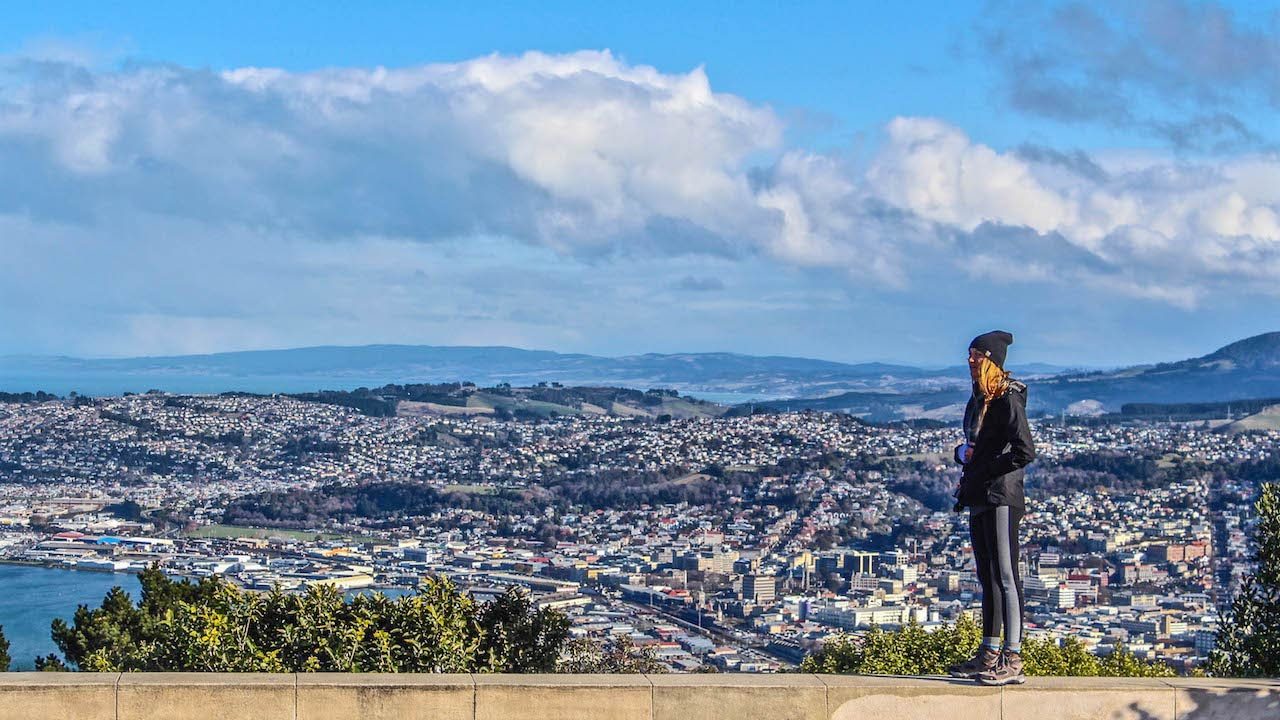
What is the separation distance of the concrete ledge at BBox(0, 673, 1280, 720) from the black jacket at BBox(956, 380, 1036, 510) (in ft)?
2.42

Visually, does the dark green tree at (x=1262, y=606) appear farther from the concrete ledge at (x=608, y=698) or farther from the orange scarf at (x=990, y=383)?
the orange scarf at (x=990, y=383)

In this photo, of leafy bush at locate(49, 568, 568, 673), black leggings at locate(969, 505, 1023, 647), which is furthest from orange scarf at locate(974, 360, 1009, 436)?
leafy bush at locate(49, 568, 568, 673)

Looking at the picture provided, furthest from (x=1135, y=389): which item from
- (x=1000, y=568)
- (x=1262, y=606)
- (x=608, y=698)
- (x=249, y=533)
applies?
(x=608, y=698)

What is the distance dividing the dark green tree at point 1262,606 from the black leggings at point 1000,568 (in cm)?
195

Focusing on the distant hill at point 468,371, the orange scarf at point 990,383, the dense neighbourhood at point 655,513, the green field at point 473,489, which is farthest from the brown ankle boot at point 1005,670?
the distant hill at point 468,371

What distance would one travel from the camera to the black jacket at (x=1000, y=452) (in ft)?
19.1

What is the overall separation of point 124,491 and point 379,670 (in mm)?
59789

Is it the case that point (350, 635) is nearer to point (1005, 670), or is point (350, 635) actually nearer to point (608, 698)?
point (608, 698)

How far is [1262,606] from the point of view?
752cm

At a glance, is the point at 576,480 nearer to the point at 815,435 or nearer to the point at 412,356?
the point at 815,435

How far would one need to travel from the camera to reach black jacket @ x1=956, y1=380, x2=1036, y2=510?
583 cm

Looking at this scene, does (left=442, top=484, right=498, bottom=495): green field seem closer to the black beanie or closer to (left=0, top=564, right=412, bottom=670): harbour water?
(left=0, top=564, right=412, bottom=670): harbour water

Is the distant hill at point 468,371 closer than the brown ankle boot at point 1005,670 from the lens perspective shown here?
No

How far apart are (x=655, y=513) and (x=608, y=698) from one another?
55.0 metres
